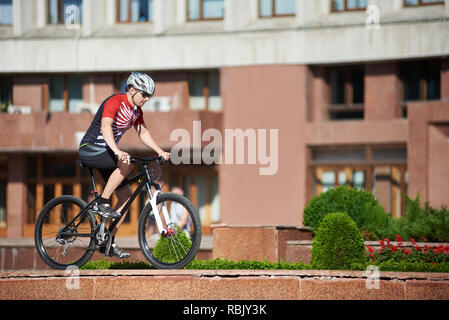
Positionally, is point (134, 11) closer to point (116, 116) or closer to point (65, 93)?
point (65, 93)

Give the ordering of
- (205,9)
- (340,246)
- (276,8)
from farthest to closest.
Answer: (205,9)
(276,8)
(340,246)

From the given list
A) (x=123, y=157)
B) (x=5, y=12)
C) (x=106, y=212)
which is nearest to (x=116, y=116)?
(x=123, y=157)

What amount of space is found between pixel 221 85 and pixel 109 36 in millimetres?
4351

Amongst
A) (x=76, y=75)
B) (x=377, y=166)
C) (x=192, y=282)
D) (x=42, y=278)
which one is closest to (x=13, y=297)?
(x=42, y=278)

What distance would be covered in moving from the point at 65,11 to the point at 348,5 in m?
10.3

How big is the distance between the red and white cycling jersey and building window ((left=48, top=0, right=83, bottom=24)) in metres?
23.2

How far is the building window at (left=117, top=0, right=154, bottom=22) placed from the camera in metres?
32.3

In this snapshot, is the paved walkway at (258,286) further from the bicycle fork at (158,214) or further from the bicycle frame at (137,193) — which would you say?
the bicycle frame at (137,193)

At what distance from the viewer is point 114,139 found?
9859 millimetres

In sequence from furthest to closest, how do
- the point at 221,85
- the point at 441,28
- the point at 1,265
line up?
1. the point at 221,85
2. the point at 441,28
3. the point at 1,265

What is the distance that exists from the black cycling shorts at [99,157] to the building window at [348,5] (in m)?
21.0

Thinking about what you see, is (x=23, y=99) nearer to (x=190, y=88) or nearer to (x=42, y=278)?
(x=190, y=88)

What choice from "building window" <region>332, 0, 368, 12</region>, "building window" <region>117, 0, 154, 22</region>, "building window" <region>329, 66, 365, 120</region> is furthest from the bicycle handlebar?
"building window" <region>117, 0, 154, 22</region>

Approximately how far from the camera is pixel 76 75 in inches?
1303
